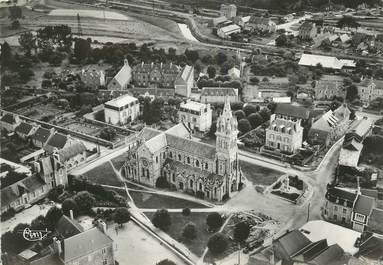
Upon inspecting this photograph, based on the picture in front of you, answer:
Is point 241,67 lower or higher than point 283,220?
higher

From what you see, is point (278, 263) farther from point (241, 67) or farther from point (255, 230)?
point (241, 67)

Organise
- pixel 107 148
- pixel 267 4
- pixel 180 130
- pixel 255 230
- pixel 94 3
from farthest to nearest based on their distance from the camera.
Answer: pixel 267 4 < pixel 94 3 < pixel 107 148 < pixel 180 130 < pixel 255 230

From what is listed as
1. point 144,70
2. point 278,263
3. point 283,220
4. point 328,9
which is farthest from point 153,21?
point 278,263

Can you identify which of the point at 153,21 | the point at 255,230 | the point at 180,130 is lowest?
the point at 255,230

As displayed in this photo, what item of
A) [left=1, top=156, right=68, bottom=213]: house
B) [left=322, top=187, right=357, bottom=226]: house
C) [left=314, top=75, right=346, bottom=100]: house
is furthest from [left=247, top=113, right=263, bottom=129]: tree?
[left=1, top=156, right=68, bottom=213]: house

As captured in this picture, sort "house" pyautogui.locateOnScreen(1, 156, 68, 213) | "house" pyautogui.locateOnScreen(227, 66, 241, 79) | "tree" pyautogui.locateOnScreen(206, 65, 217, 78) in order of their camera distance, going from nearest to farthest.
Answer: "house" pyautogui.locateOnScreen(1, 156, 68, 213) → "house" pyautogui.locateOnScreen(227, 66, 241, 79) → "tree" pyautogui.locateOnScreen(206, 65, 217, 78)

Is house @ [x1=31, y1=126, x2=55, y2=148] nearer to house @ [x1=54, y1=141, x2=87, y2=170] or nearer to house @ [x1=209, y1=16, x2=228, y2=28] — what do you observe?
house @ [x1=54, y1=141, x2=87, y2=170]
